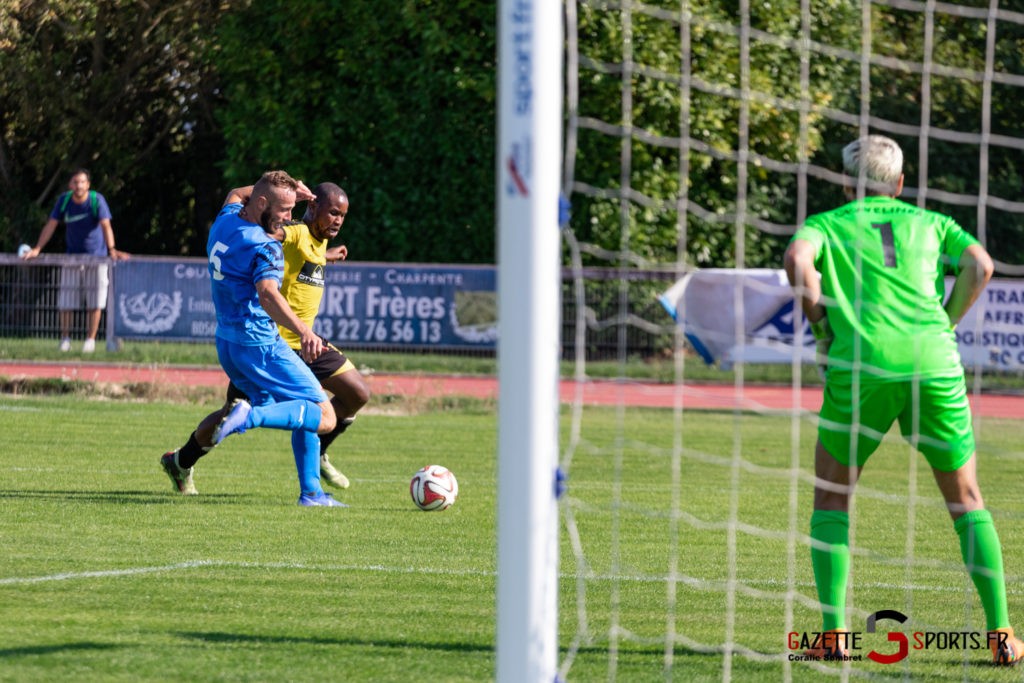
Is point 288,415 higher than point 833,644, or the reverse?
point 288,415

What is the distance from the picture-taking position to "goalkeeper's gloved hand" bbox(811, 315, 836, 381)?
4.97m

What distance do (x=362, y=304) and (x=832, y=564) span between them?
12263 millimetres

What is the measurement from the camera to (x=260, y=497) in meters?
8.65

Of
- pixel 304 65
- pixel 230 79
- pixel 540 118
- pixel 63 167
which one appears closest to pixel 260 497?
pixel 540 118

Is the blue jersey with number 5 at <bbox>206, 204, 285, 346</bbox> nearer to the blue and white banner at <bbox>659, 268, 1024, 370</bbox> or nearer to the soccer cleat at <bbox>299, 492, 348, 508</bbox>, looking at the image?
the soccer cleat at <bbox>299, 492, 348, 508</bbox>

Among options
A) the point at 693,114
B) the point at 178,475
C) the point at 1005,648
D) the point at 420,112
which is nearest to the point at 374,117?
the point at 420,112

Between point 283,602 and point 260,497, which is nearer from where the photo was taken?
point 283,602

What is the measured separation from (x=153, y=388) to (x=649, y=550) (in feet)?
30.8

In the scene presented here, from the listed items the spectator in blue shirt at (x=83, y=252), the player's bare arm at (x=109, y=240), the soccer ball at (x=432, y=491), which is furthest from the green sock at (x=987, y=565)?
the player's bare arm at (x=109, y=240)

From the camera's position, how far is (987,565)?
4930mm

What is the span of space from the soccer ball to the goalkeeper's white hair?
3890 mm

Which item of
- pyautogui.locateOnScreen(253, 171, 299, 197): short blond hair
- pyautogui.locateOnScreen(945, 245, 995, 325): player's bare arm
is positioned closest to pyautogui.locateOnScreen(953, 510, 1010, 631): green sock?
pyautogui.locateOnScreen(945, 245, 995, 325): player's bare arm

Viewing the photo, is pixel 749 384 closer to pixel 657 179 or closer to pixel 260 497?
pixel 657 179

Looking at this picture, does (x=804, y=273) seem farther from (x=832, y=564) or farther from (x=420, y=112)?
(x=420, y=112)
